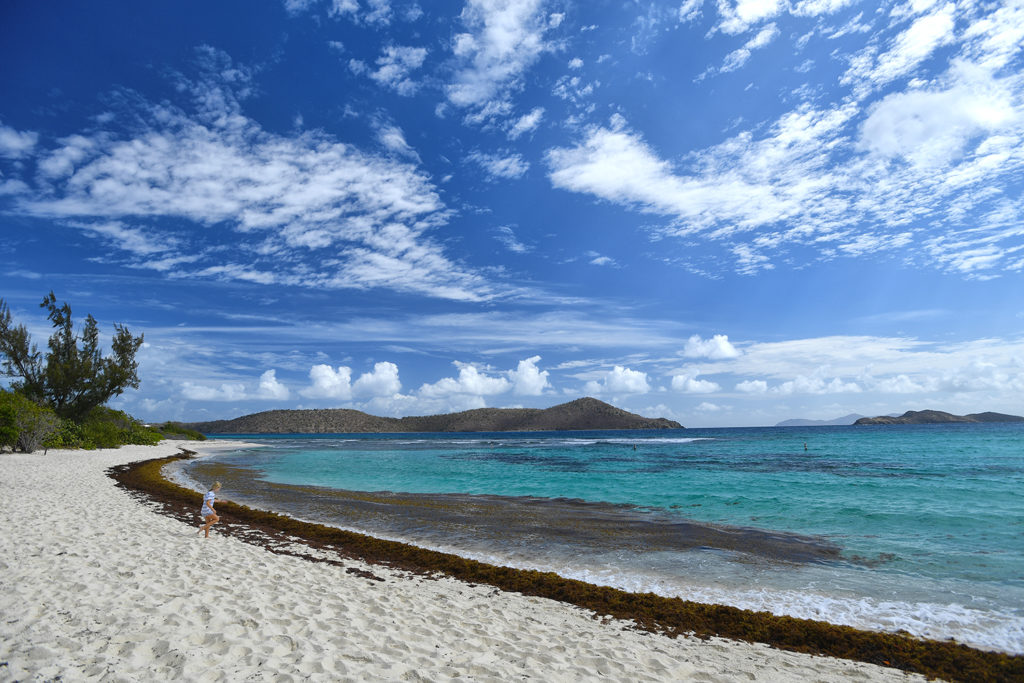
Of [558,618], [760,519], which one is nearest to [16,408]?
[558,618]

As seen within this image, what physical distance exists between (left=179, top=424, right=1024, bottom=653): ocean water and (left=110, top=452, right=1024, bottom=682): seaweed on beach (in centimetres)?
75

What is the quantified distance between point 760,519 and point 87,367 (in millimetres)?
49834

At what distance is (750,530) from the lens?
14492mm

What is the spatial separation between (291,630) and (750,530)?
43.0 feet

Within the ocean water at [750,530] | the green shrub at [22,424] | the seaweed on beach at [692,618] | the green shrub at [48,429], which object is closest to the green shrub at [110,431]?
the green shrub at [48,429]

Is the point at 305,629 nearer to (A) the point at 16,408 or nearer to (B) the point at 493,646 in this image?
(B) the point at 493,646

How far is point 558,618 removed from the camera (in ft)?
24.8

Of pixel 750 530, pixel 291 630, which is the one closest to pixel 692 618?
pixel 291 630

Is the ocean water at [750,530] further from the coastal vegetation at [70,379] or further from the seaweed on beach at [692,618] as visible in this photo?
the coastal vegetation at [70,379]

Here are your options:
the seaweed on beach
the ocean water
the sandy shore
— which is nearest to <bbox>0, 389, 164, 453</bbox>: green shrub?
the ocean water

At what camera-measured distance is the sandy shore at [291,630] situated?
16.5ft

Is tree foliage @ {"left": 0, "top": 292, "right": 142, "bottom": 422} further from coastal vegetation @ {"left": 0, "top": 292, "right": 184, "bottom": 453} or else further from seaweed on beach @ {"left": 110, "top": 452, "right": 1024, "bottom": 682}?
seaweed on beach @ {"left": 110, "top": 452, "right": 1024, "bottom": 682}

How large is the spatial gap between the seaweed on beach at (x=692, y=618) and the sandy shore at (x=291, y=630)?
14.0 inches

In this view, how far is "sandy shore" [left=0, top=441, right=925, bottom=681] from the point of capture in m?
5.04
